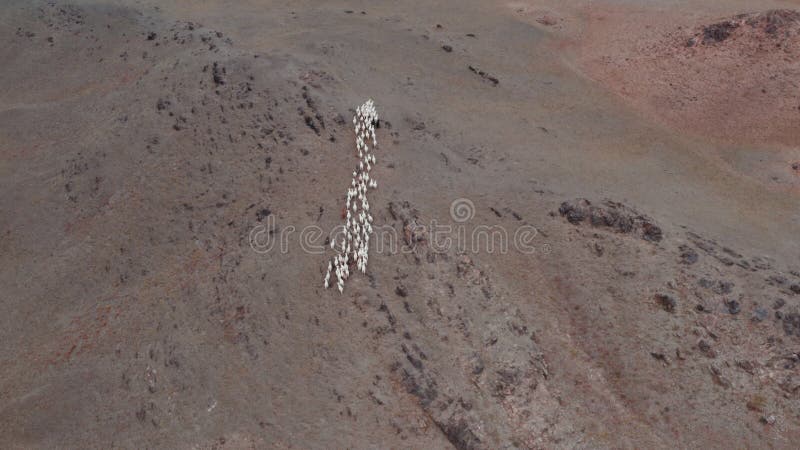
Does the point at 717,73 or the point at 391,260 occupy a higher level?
the point at 717,73

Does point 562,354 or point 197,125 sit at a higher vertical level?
point 197,125

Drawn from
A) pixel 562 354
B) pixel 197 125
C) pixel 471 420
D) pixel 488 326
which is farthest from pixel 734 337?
pixel 197 125

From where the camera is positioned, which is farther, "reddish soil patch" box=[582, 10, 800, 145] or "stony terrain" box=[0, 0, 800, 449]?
"reddish soil patch" box=[582, 10, 800, 145]

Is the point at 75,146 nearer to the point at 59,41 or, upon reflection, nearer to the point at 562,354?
the point at 59,41

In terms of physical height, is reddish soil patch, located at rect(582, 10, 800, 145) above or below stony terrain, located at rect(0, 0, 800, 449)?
above

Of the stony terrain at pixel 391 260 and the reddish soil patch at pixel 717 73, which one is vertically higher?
the reddish soil patch at pixel 717 73

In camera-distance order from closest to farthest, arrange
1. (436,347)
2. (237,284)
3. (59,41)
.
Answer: (436,347)
(237,284)
(59,41)

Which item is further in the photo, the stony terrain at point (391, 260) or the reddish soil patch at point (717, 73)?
the reddish soil patch at point (717, 73)

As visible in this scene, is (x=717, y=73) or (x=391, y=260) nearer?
(x=391, y=260)
